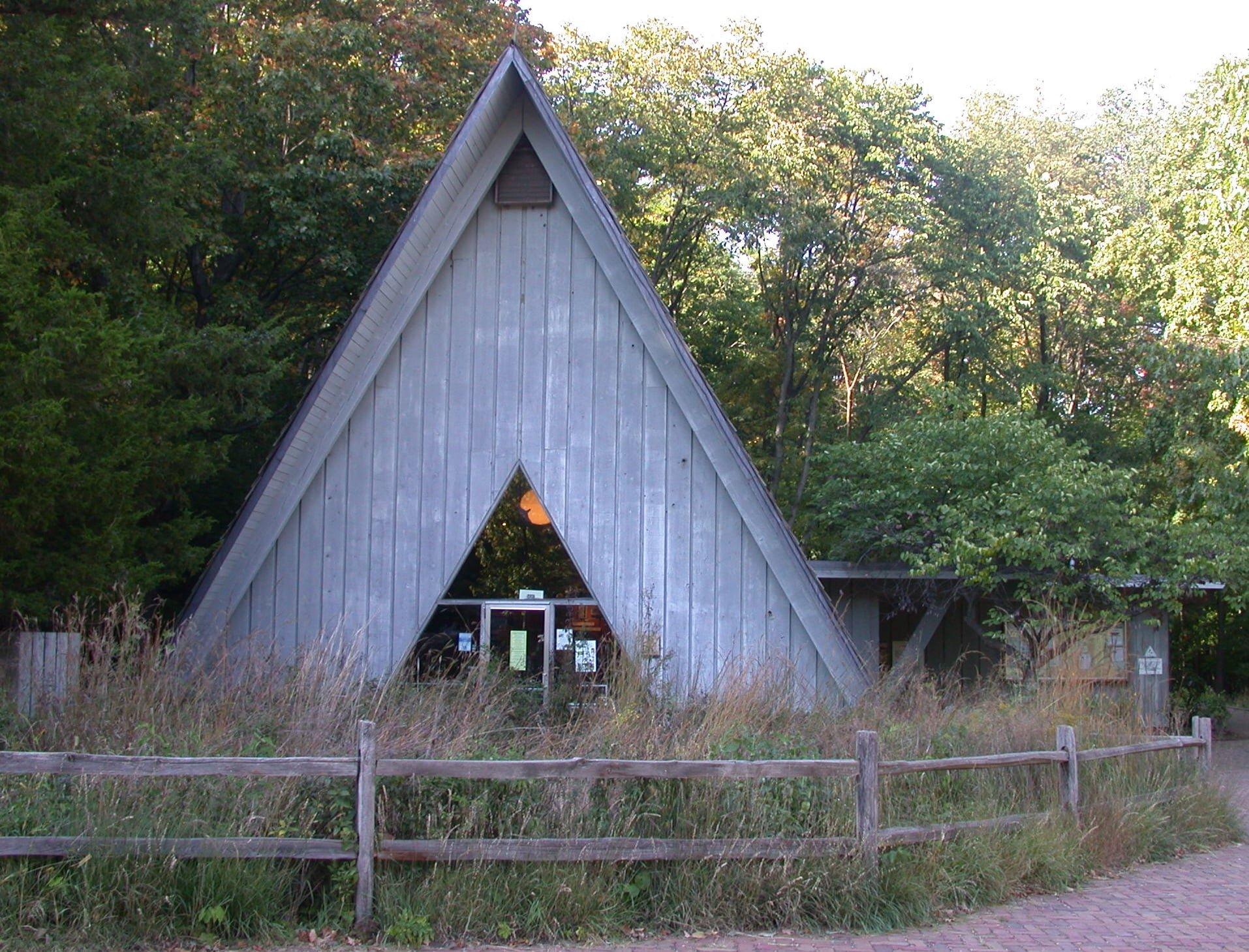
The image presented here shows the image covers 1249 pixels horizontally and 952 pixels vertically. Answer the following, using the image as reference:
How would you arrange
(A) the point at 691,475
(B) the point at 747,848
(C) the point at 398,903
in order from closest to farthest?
(C) the point at 398,903 < (B) the point at 747,848 < (A) the point at 691,475

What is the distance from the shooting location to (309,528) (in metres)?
14.0

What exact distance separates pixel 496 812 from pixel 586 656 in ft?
19.9

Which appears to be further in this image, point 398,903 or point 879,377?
point 879,377

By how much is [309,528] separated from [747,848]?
773cm

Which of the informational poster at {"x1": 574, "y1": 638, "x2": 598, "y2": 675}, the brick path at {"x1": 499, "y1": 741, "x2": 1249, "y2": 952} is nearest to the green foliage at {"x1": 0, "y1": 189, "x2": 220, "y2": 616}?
the informational poster at {"x1": 574, "y1": 638, "x2": 598, "y2": 675}

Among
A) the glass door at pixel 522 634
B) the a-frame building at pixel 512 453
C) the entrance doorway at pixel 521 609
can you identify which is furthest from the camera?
→ the glass door at pixel 522 634

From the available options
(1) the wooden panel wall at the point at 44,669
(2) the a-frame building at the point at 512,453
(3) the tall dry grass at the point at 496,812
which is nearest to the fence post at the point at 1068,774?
(3) the tall dry grass at the point at 496,812

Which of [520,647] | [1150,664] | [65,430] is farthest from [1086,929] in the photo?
[1150,664]

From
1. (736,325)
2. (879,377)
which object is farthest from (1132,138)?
(736,325)

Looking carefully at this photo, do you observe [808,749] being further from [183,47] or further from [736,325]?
[736,325]

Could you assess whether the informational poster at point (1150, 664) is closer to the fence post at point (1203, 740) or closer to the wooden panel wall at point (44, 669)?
the fence post at point (1203, 740)

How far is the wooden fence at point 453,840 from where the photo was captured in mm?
7109

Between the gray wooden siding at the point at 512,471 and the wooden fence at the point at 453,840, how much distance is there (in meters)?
5.51

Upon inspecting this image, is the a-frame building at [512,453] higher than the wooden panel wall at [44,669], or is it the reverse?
the a-frame building at [512,453]
